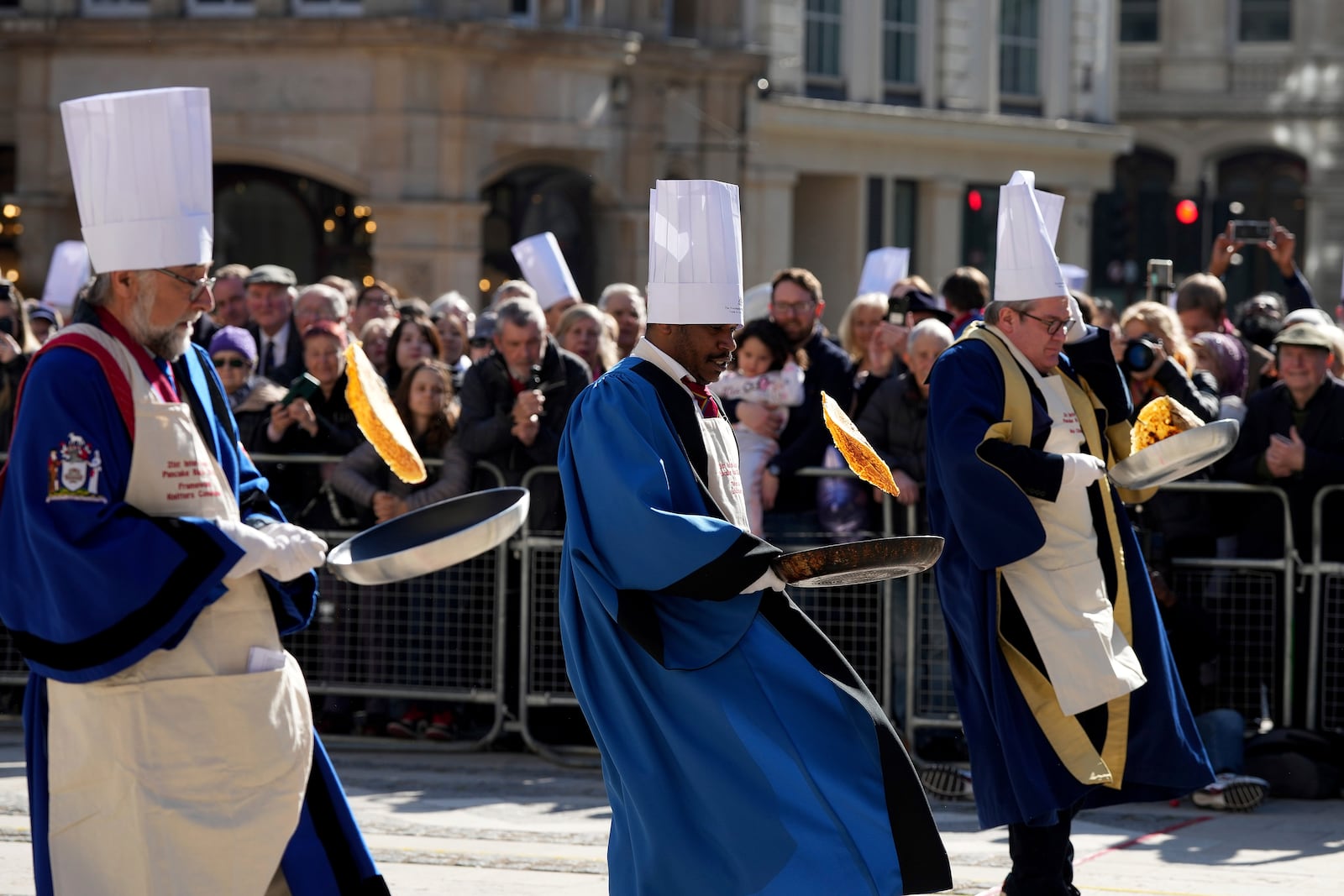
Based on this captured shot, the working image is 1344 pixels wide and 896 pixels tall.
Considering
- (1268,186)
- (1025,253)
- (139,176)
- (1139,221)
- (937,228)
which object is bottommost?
(1025,253)

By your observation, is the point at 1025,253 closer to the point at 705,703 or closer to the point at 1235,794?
the point at 705,703

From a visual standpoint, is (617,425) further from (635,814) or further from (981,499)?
(981,499)

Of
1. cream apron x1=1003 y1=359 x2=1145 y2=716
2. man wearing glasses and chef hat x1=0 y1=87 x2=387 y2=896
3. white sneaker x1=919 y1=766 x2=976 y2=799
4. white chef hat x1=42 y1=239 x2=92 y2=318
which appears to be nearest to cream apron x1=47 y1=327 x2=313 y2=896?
man wearing glasses and chef hat x1=0 y1=87 x2=387 y2=896

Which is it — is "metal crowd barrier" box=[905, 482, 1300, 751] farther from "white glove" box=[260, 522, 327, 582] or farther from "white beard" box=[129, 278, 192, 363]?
"white beard" box=[129, 278, 192, 363]

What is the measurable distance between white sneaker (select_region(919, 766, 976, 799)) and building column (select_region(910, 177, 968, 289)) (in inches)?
884

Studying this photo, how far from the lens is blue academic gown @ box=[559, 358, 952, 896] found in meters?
5.46

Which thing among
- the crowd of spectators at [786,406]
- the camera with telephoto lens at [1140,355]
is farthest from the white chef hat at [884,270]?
the camera with telephoto lens at [1140,355]

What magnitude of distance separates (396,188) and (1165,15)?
24.6 m

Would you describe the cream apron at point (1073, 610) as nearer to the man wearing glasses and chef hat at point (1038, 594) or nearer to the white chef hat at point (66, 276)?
the man wearing glasses and chef hat at point (1038, 594)

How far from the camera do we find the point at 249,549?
5.24 metres

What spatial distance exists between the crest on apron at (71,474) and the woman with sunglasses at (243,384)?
16.4 ft

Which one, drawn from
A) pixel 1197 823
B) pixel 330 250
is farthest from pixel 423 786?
pixel 330 250

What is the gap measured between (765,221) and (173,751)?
23.3m

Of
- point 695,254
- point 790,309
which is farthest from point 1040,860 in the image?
point 790,309
